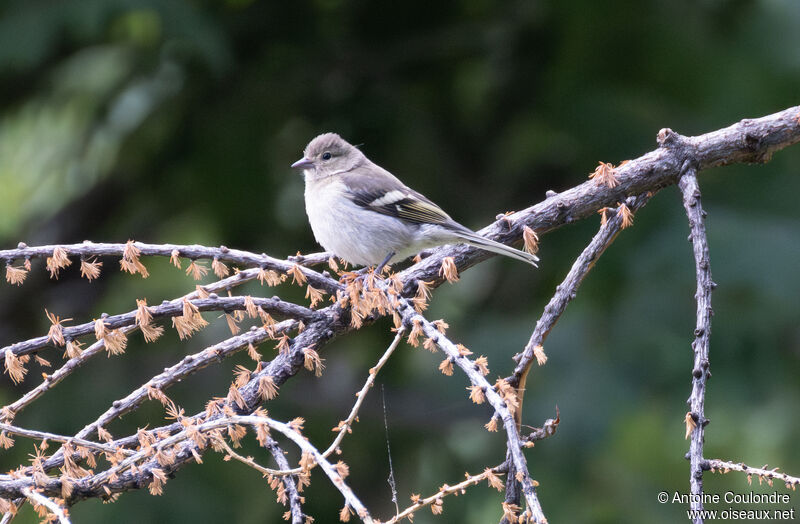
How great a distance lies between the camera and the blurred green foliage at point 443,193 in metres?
6.14

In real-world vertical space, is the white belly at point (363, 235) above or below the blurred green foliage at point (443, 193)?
below

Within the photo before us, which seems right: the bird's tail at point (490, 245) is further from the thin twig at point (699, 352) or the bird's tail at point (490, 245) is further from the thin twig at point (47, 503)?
the thin twig at point (47, 503)

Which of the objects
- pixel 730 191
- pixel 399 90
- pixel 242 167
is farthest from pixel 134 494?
pixel 730 191

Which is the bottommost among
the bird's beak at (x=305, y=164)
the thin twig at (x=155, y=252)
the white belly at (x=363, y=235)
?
the thin twig at (x=155, y=252)

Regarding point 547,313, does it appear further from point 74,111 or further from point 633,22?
point 74,111

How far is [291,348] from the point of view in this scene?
291 cm

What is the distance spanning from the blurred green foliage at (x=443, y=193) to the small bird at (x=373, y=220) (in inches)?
65.7

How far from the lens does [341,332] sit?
3025 mm

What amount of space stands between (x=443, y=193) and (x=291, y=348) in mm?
4518

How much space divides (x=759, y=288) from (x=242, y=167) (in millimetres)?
3996

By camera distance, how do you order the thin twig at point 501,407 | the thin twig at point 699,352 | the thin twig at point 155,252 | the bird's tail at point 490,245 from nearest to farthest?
the thin twig at point 501,407, the thin twig at point 699,352, the thin twig at point 155,252, the bird's tail at point 490,245

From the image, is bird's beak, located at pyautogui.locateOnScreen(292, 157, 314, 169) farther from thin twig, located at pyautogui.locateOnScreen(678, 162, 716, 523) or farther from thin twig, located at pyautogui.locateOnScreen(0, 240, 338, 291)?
thin twig, located at pyautogui.locateOnScreen(678, 162, 716, 523)

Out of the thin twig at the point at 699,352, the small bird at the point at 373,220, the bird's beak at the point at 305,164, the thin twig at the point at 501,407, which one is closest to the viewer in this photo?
the thin twig at the point at 501,407

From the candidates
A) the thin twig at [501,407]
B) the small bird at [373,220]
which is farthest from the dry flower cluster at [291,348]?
the small bird at [373,220]
